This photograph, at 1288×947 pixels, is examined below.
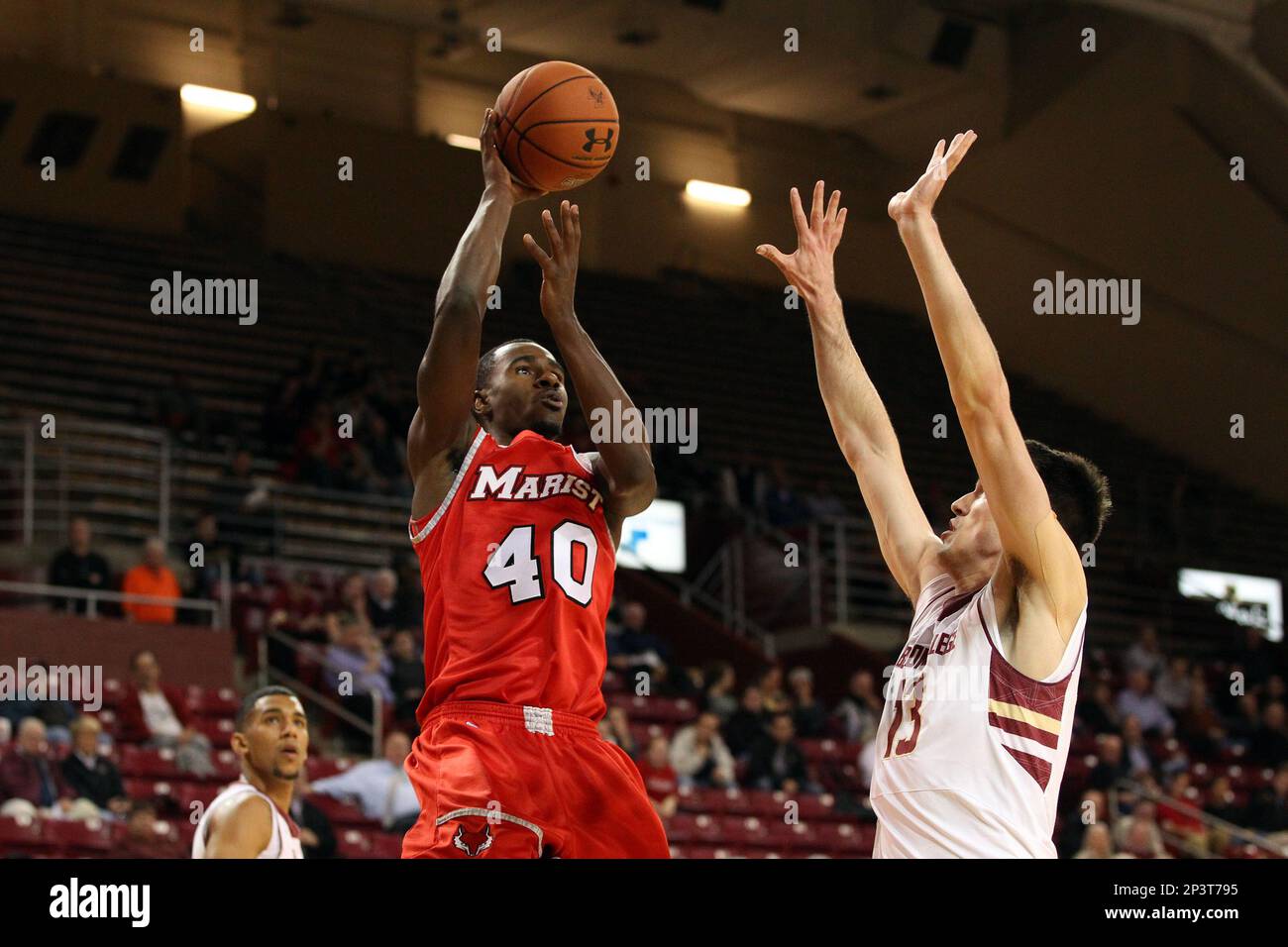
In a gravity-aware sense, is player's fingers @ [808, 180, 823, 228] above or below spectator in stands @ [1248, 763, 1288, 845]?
above

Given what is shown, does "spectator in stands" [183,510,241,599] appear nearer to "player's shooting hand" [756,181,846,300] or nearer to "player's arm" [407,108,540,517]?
"player's arm" [407,108,540,517]

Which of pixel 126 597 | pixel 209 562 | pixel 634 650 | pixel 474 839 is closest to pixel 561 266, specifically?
pixel 474 839

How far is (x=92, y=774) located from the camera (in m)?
9.20

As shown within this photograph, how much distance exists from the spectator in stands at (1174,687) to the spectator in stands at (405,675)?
22.6 ft

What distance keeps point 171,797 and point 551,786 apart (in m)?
5.80

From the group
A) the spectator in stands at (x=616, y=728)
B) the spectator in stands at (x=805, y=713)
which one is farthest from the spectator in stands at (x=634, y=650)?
the spectator in stands at (x=616, y=728)

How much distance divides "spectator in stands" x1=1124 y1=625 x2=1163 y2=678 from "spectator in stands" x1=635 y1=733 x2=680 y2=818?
5420mm

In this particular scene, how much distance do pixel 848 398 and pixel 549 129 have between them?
103 cm

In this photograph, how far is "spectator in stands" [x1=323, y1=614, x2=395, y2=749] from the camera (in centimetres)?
1125

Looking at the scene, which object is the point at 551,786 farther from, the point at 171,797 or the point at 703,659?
the point at 703,659

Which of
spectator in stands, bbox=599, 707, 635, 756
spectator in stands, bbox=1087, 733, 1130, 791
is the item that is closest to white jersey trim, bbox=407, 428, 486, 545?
spectator in stands, bbox=599, 707, 635, 756

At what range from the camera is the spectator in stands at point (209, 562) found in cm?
1198

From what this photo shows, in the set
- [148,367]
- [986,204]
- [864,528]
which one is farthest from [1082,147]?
[148,367]

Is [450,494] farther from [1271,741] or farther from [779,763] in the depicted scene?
[1271,741]
